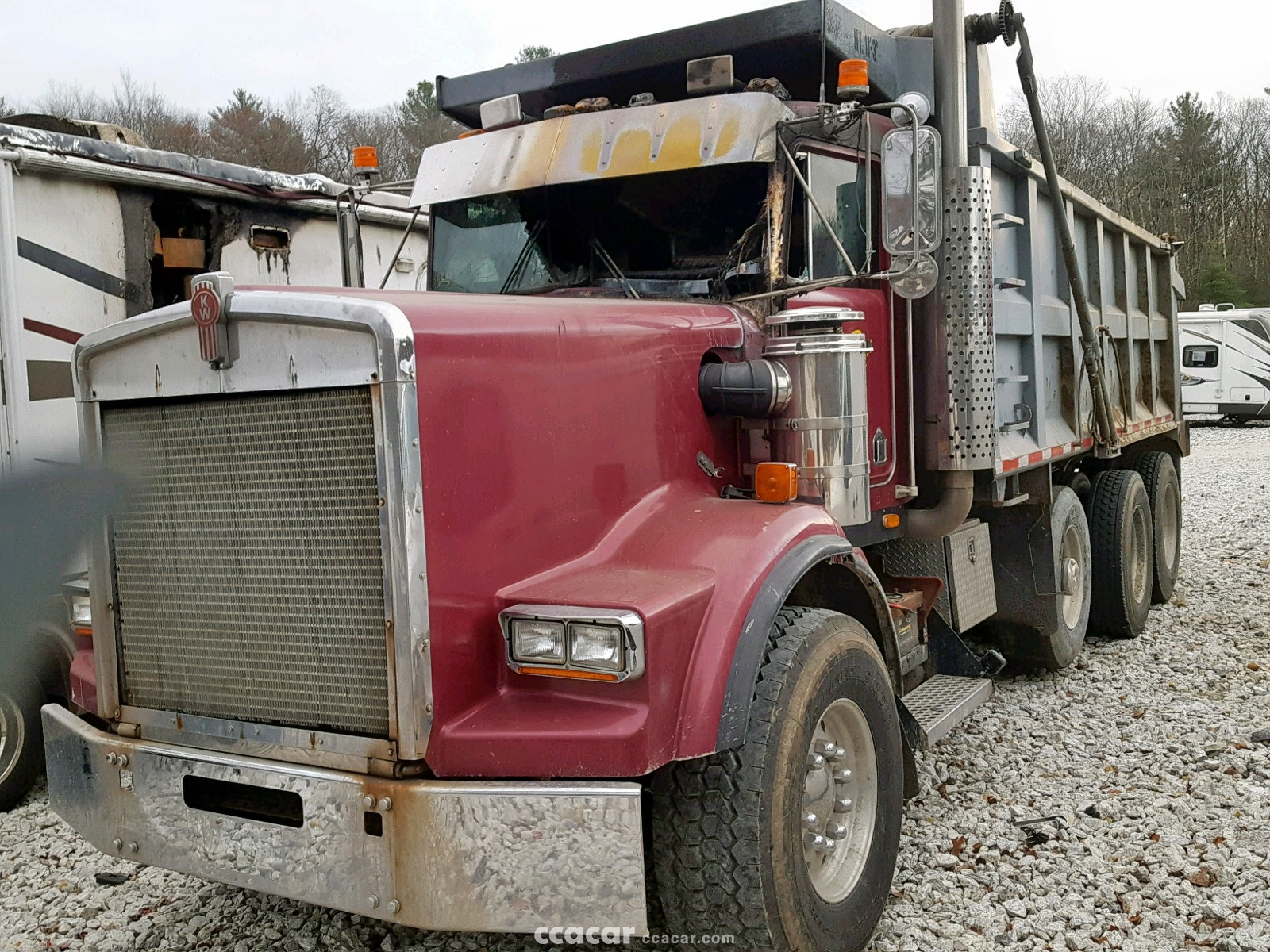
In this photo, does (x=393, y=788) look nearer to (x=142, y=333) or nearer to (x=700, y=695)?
(x=700, y=695)

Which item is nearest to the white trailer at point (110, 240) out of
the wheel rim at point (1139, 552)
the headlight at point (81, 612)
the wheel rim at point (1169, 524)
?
the headlight at point (81, 612)

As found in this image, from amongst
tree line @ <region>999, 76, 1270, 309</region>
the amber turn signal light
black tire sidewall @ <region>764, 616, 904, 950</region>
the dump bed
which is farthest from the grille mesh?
tree line @ <region>999, 76, 1270, 309</region>

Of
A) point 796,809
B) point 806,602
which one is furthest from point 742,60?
point 796,809

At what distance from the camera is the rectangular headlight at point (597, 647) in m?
2.70

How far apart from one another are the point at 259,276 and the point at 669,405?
4.20m

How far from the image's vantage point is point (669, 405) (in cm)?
362

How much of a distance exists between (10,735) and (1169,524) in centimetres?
797

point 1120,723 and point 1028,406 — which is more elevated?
point 1028,406

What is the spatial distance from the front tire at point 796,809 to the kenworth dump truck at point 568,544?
1 centimetres

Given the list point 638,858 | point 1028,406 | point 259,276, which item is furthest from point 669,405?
point 259,276

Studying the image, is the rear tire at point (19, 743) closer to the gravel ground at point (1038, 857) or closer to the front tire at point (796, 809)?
the gravel ground at point (1038, 857)

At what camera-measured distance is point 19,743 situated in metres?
5.05

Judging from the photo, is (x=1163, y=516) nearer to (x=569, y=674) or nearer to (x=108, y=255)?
(x=569, y=674)

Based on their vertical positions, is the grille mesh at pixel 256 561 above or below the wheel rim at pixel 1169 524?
above
